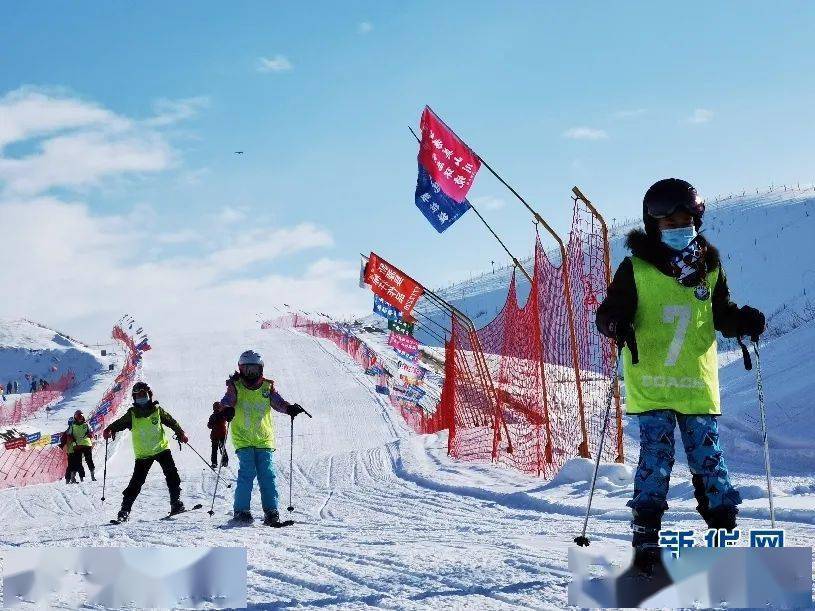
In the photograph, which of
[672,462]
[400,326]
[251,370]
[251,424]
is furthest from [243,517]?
[400,326]

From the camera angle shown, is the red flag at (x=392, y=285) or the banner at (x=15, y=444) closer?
the red flag at (x=392, y=285)

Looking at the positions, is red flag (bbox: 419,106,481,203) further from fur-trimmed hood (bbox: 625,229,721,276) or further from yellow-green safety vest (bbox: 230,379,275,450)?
fur-trimmed hood (bbox: 625,229,721,276)

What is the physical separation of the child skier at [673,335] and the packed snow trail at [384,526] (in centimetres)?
63

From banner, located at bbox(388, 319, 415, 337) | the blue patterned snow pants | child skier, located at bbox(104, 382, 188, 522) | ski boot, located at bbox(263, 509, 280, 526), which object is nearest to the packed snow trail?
ski boot, located at bbox(263, 509, 280, 526)

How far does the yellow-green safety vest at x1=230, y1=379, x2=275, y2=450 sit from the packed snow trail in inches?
33.3

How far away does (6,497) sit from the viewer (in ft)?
55.0

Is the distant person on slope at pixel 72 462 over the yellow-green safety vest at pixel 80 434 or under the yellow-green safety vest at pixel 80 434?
under

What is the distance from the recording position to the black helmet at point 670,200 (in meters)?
4.50

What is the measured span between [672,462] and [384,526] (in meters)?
4.27

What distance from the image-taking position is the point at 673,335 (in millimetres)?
4539

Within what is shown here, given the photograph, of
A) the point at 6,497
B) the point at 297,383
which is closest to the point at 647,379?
the point at 6,497

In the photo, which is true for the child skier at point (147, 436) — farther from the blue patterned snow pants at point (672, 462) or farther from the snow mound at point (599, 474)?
the blue patterned snow pants at point (672, 462)

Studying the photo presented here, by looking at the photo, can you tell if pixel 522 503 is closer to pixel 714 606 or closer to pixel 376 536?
pixel 376 536

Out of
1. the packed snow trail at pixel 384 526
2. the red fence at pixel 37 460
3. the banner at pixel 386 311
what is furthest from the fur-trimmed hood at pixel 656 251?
the red fence at pixel 37 460
